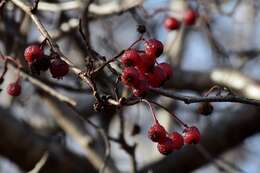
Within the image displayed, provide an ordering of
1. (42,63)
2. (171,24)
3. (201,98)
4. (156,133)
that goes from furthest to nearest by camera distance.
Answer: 1. (171,24)
2. (156,133)
3. (42,63)
4. (201,98)

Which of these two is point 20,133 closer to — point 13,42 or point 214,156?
point 13,42

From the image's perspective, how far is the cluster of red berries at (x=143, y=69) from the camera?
140 centimetres

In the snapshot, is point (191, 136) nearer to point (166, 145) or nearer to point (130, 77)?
point (166, 145)

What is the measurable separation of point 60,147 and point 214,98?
2.08m

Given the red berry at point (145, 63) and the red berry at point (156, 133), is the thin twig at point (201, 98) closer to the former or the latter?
the red berry at point (145, 63)

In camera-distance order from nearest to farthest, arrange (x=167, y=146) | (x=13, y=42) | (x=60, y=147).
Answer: (x=167, y=146) < (x=13, y=42) < (x=60, y=147)

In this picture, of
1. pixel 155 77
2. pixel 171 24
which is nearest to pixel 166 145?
pixel 155 77

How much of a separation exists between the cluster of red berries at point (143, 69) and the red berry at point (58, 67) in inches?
5.7

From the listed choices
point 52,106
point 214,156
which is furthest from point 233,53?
point 52,106

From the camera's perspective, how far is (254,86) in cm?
354

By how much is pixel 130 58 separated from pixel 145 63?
65mm

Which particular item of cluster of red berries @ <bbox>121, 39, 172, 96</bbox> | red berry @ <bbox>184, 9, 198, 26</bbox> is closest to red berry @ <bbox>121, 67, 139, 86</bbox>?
cluster of red berries @ <bbox>121, 39, 172, 96</bbox>

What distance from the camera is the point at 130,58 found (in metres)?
1.44

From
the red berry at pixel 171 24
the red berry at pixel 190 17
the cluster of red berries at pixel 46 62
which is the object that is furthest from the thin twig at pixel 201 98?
the red berry at pixel 190 17
